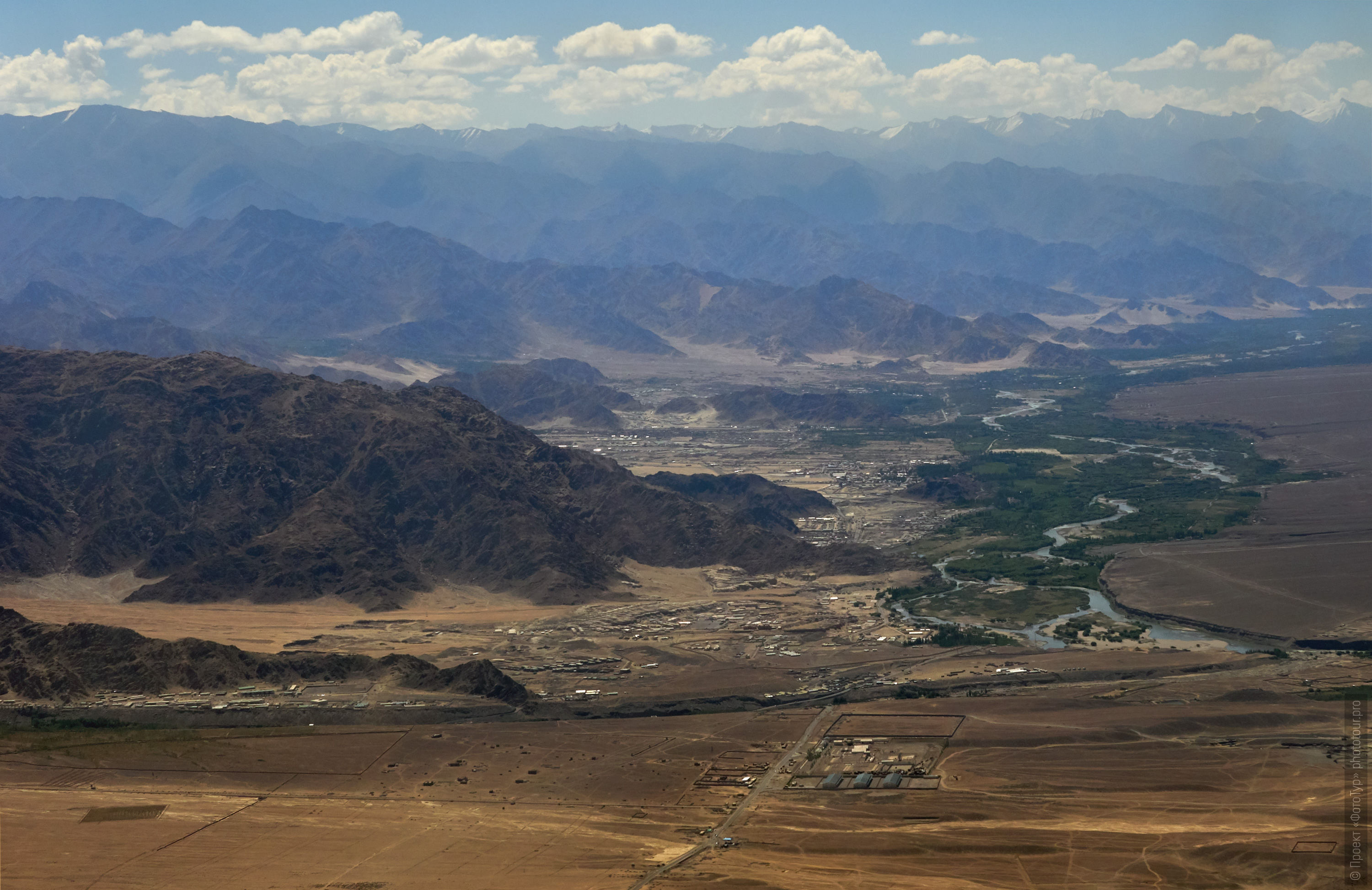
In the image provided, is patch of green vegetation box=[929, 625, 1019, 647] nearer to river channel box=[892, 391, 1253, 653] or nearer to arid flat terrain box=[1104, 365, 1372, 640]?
river channel box=[892, 391, 1253, 653]

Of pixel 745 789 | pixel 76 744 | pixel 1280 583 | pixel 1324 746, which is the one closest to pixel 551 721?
pixel 745 789

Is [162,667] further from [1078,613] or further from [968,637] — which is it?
[1078,613]

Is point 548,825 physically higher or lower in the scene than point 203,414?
lower

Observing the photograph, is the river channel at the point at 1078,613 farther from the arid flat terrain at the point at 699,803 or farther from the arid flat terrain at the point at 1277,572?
the arid flat terrain at the point at 699,803

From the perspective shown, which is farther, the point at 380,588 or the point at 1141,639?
the point at 380,588

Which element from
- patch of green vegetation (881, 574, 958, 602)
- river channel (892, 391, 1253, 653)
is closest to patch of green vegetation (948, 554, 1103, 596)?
river channel (892, 391, 1253, 653)

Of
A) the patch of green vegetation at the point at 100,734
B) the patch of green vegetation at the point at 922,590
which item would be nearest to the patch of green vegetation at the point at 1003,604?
the patch of green vegetation at the point at 922,590

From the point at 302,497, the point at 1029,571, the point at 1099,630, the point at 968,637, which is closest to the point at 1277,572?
the point at 1099,630

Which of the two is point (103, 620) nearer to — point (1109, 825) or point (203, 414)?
point (203, 414)
